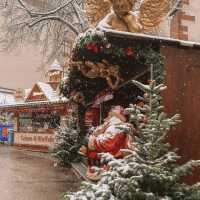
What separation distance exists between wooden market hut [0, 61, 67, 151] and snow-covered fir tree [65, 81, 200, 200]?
629 inches

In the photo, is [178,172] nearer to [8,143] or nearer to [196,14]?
[196,14]

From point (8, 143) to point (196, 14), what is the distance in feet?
47.6

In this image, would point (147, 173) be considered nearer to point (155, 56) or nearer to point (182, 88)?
point (182, 88)

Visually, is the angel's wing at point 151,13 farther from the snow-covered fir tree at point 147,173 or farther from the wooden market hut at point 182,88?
the snow-covered fir tree at point 147,173

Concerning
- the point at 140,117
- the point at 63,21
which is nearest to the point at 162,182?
the point at 140,117

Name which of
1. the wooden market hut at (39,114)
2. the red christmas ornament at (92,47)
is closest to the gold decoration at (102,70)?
the red christmas ornament at (92,47)

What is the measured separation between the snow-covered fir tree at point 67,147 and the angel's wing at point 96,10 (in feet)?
17.4

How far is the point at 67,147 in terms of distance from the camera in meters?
15.4

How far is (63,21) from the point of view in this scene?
24.1 metres

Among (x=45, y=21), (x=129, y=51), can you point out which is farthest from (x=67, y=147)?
(x=45, y=21)

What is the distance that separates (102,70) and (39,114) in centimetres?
1666

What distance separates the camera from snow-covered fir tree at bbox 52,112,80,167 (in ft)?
49.8

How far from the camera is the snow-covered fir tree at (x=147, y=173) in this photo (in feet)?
17.3

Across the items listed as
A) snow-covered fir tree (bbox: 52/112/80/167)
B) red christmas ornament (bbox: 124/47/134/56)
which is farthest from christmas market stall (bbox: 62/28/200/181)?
snow-covered fir tree (bbox: 52/112/80/167)
